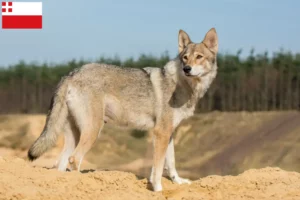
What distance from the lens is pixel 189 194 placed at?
9.77m

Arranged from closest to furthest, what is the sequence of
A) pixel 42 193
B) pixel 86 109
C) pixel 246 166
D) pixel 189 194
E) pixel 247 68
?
pixel 42 193 → pixel 189 194 → pixel 86 109 → pixel 246 166 → pixel 247 68

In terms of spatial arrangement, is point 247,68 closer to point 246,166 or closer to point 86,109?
point 246,166

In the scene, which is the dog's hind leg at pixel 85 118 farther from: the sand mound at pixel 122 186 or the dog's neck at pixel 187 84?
the dog's neck at pixel 187 84

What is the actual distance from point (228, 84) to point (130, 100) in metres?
23.0

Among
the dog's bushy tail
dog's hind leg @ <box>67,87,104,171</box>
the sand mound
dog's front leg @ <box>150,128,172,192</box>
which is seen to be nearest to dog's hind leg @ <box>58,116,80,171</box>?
the dog's bushy tail

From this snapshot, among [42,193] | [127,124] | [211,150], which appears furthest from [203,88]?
[211,150]

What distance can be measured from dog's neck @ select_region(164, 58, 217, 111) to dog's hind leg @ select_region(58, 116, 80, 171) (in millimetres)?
1799

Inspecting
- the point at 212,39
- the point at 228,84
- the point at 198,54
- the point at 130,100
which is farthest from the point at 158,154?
the point at 228,84

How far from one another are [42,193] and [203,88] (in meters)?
3.39

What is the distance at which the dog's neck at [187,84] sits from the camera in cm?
1070

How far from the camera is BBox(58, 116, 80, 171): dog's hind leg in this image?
10789 millimetres

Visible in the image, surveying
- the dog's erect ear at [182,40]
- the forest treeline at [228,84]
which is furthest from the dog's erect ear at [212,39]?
the forest treeline at [228,84]

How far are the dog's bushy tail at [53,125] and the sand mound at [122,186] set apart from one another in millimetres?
321

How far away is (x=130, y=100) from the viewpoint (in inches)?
422
